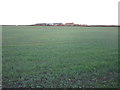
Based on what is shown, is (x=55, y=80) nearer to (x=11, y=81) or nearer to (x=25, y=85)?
(x=25, y=85)

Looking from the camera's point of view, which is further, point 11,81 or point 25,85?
point 11,81

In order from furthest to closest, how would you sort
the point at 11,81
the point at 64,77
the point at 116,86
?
the point at 64,77
the point at 11,81
the point at 116,86

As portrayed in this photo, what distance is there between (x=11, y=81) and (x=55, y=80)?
1843mm

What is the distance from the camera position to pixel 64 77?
6.86 meters

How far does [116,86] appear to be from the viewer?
19.5 feet

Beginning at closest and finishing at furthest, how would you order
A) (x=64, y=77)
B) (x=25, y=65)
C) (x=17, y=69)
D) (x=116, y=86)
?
(x=116, y=86), (x=64, y=77), (x=17, y=69), (x=25, y=65)

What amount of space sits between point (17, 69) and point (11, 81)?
5.25 feet

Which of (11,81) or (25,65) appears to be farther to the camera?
(25,65)

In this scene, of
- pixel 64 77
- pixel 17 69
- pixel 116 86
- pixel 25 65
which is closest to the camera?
pixel 116 86

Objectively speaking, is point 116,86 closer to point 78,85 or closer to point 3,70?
point 78,85

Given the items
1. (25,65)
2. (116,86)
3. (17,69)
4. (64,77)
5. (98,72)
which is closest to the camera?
(116,86)

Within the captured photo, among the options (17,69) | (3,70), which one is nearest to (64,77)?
(17,69)

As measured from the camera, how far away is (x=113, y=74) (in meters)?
7.21

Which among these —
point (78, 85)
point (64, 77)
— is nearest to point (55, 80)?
point (64, 77)
